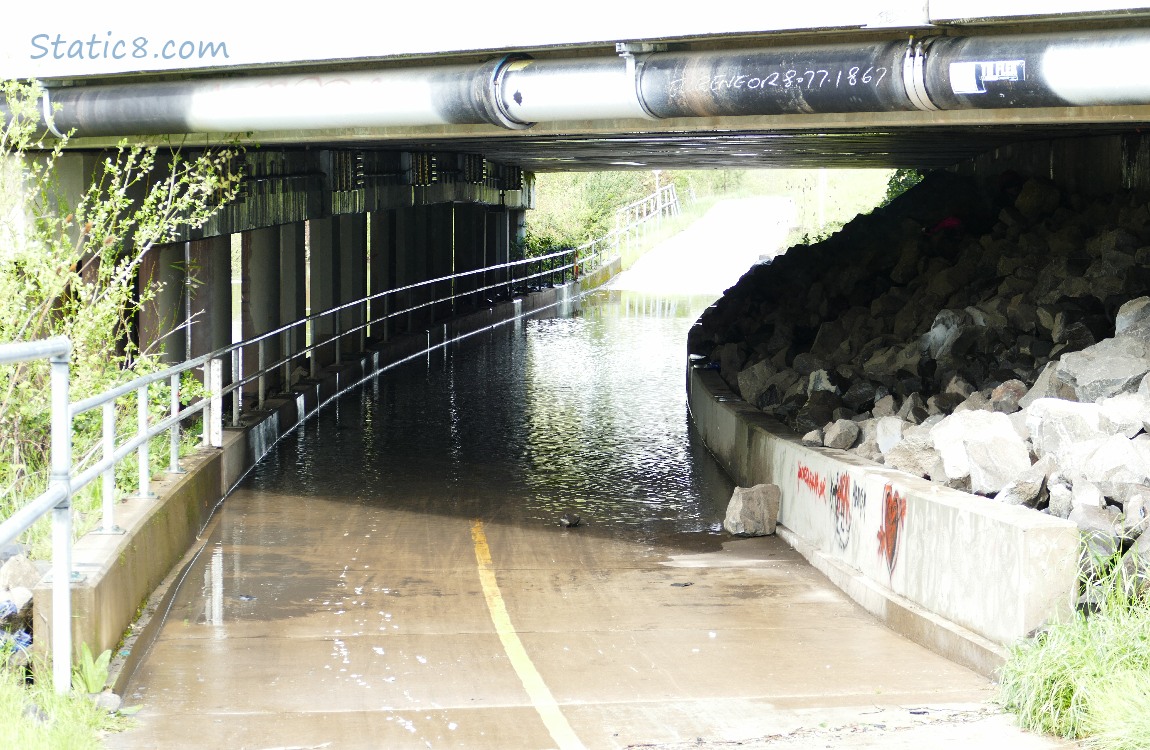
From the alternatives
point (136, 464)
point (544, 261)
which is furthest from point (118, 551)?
point (544, 261)

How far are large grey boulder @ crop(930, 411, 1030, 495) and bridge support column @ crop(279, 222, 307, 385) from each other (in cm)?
1116

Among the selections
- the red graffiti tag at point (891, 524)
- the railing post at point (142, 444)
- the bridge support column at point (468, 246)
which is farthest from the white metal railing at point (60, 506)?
the bridge support column at point (468, 246)

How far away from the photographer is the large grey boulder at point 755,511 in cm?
1145

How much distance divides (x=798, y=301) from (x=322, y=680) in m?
13.7

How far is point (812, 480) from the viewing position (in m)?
10.6

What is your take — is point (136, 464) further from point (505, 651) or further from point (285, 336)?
point (285, 336)

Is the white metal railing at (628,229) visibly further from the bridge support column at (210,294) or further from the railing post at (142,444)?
the railing post at (142,444)

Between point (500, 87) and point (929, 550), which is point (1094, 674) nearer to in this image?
point (929, 550)

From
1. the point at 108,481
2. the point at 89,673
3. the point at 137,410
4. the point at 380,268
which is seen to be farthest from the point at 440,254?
the point at 89,673

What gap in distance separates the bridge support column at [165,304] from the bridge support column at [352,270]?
6.47 metres

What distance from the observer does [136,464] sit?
33.9 feet

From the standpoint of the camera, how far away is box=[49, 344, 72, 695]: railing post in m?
5.73

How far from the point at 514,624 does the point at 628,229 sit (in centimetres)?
4356

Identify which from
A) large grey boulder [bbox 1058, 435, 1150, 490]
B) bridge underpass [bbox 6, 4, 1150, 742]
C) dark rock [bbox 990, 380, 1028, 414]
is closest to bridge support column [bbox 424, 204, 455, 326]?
bridge underpass [bbox 6, 4, 1150, 742]
